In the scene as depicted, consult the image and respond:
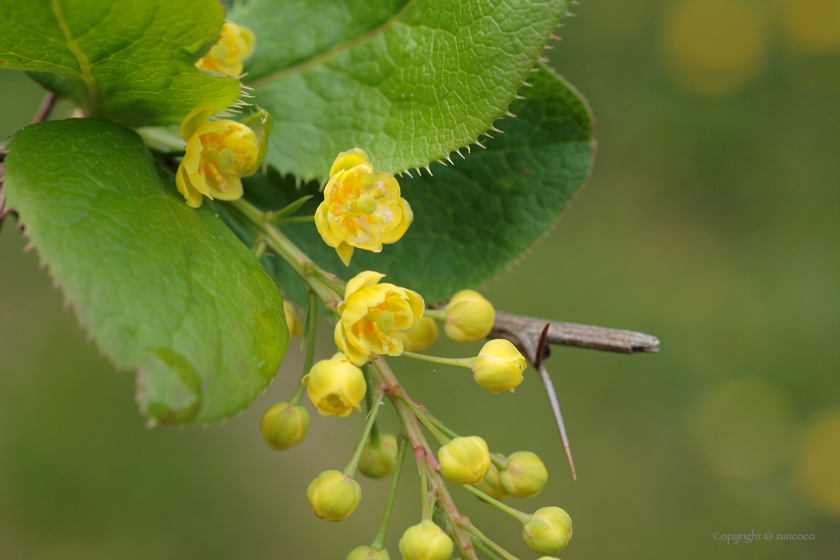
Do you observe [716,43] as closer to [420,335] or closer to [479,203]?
[479,203]

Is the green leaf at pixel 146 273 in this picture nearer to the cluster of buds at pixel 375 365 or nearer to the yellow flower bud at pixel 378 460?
the cluster of buds at pixel 375 365

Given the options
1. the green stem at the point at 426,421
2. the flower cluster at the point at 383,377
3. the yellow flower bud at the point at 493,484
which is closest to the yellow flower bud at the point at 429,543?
the flower cluster at the point at 383,377

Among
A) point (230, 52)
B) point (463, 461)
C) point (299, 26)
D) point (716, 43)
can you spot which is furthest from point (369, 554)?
point (716, 43)

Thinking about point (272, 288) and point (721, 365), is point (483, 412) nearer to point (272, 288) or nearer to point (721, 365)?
point (721, 365)

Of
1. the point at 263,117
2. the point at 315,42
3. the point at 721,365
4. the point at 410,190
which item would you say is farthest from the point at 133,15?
the point at 721,365

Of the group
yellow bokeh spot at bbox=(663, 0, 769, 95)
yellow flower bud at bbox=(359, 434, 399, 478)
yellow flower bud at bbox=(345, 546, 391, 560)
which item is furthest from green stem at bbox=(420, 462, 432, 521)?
yellow bokeh spot at bbox=(663, 0, 769, 95)

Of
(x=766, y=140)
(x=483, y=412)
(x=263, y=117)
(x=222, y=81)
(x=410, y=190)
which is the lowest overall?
(x=483, y=412)
